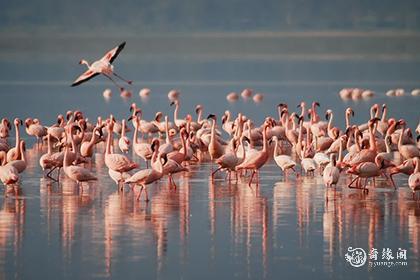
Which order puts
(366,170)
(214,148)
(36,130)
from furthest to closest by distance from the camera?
(36,130)
(214,148)
(366,170)

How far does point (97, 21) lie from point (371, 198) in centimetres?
9039

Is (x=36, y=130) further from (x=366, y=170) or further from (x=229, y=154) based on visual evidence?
(x=366, y=170)

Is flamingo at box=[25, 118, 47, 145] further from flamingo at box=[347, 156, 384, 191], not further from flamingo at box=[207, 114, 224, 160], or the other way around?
flamingo at box=[347, 156, 384, 191]

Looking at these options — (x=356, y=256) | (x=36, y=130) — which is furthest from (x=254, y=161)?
(x=36, y=130)

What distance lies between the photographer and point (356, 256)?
36.8 ft

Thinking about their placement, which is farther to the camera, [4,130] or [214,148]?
[4,130]

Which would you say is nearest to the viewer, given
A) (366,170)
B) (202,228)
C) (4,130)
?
(202,228)

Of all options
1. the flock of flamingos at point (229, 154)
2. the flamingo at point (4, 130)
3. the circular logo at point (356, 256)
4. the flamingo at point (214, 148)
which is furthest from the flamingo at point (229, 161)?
the flamingo at point (4, 130)

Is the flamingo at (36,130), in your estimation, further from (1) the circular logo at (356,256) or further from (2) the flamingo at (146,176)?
(1) the circular logo at (356,256)

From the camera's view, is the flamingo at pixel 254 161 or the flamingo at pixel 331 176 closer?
the flamingo at pixel 331 176

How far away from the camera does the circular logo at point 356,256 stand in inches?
434

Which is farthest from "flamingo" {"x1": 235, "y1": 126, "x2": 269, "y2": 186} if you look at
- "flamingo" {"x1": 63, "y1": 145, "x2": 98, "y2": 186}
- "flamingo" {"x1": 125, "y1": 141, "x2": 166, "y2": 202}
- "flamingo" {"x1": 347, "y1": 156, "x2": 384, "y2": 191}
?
"flamingo" {"x1": 63, "y1": 145, "x2": 98, "y2": 186}

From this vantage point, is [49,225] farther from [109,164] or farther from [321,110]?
[321,110]

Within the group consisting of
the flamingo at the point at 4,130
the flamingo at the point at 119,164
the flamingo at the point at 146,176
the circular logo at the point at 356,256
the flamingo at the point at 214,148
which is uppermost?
the flamingo at the point at 4,130
